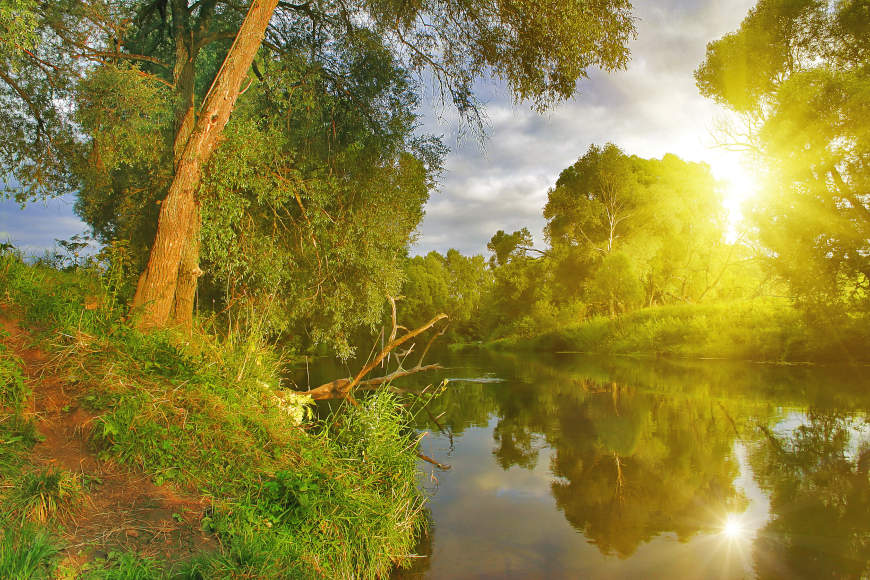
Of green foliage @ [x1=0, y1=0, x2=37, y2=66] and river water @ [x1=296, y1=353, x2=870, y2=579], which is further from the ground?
green foliage @ [x1=0, y1=0, x2=37, y2=66]

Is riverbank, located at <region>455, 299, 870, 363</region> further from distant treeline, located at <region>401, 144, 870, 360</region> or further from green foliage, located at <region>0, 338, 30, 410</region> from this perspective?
green foliage, located at <region>0, 338, 30, 410</region>

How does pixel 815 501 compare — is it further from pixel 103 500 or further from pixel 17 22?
pixel 17 22

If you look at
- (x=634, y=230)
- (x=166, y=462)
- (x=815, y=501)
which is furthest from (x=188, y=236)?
(x=634, y=230)

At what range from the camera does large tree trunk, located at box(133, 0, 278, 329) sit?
648 centimetres

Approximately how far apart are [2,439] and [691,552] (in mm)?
6245

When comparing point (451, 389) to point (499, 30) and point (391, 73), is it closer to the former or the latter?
point (391, 73)

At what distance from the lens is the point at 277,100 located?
1024 cm

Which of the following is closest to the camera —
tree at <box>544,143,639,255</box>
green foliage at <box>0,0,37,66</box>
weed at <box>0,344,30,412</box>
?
weed at <box>0,344,30,412</box>

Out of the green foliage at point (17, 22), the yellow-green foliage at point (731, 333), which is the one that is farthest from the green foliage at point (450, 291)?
the green foliage at point (17, 22)

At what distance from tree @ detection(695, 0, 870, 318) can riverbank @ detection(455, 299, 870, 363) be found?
7.61 ft

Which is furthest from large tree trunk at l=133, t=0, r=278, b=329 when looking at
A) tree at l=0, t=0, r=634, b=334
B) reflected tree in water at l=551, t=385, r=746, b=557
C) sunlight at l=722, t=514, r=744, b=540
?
sunlight at l=722, t=514, r=744, b=540

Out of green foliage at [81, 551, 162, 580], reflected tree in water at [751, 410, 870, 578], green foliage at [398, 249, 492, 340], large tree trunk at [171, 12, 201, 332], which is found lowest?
green foliage at [81, 551, 162, 580]

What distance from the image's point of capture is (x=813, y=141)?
15.1 metres

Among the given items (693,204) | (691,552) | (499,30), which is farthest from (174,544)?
(693,204)
